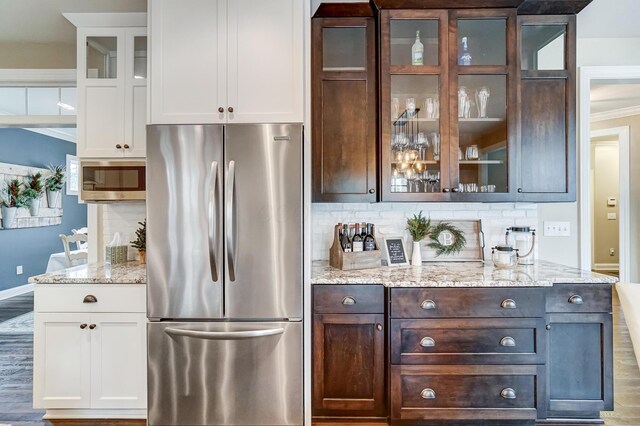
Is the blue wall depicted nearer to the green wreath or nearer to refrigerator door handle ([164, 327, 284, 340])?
refrigerator door handle ([164, 327, 284, 340])

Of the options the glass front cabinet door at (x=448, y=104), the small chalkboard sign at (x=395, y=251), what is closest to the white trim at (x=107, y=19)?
the glass front cabinet door at (x=448, y=104)

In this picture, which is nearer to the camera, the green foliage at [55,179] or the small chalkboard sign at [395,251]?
the small chalkboard sign at [395,251]

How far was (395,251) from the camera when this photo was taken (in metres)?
2.58

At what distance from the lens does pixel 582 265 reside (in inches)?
111

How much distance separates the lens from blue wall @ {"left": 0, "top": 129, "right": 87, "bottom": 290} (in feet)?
17.4

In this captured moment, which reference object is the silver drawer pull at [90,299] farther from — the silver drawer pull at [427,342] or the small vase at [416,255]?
the small vase at [416,255]

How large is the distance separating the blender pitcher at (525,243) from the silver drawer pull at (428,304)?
0.97 m

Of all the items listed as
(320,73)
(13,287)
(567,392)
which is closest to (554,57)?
(320,73)

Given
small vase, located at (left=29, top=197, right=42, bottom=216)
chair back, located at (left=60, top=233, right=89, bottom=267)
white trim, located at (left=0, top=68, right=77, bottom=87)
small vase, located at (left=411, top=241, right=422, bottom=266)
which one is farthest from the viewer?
small vase, located at (left=29, top=197, right=42, bottom=216)

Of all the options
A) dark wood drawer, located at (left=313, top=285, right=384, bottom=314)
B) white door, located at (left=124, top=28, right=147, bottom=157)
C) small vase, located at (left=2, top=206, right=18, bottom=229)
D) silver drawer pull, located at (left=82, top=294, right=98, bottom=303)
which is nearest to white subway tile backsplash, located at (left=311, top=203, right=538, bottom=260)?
dark wood drawer, located at (left=313, top=285, right=384, bottom=314)

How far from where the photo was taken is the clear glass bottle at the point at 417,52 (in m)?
2.38

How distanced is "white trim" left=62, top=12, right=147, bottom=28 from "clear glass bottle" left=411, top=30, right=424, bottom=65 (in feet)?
6.36

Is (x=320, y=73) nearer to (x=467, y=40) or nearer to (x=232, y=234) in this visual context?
(x=467, y=40)

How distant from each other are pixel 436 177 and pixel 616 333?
9.78 ft
